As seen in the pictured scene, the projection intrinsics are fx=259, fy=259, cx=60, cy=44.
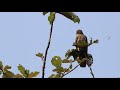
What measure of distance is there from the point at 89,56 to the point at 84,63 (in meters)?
0.17

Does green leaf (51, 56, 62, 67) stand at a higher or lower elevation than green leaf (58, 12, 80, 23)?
lower

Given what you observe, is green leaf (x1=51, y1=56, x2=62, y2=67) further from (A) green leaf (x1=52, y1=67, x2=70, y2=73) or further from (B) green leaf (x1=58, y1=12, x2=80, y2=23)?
(B) green leaf (x1=58, y1=12, x2=80, y2=23)

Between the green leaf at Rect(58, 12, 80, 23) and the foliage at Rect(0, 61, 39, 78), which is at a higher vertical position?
the green leaf at Rect(58, 12, 80, 23)

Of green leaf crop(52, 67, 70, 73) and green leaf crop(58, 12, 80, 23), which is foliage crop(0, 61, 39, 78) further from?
green leaf crop(58, 12, 80, 23)

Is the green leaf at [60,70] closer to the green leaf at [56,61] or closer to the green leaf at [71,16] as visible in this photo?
the green leaf at [56,61]

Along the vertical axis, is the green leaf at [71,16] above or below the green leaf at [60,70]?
above

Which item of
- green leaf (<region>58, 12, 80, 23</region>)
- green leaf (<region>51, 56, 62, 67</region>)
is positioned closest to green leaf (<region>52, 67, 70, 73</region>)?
green leaf (<region>51, 56, 62, 67</region>)

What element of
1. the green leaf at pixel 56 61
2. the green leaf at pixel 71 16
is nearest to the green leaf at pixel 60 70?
the green leaf at pixel 56 61

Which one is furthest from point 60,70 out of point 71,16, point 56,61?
point 71,16

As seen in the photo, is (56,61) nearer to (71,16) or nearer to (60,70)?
(60,70)

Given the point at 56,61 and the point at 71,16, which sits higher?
the point at 71,16
